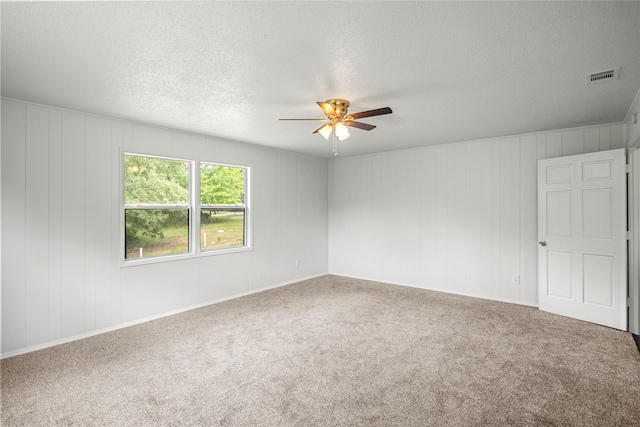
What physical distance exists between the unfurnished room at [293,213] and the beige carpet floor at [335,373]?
0.02 metres

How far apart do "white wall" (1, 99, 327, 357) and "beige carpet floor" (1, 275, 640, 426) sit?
281 millimetres

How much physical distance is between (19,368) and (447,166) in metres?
5.68

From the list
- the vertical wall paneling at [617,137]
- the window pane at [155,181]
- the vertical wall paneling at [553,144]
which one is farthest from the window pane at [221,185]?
the vertical wall paneling at [617,137]

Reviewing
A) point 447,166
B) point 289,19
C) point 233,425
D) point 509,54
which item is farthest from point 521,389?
point 447,166

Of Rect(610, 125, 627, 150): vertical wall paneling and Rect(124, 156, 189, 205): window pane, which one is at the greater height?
Rect(610, 125, 627, 150): vertical wall paneling

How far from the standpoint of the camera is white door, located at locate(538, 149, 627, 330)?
3.62 metres

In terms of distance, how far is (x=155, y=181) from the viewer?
13.4 feet

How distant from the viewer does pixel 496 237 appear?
4.77m

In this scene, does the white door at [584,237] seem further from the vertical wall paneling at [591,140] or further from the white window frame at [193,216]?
the white window frame at [193,216]

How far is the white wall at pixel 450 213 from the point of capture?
4488 millimetres

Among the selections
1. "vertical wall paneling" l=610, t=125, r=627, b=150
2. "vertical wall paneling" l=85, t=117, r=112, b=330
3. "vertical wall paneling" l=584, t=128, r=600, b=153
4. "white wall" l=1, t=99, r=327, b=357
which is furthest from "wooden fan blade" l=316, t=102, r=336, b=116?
"vertical wall paneling" l=610, t=125, r=627, b=150

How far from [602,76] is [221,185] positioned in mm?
4445

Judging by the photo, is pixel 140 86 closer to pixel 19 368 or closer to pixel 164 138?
pixel 164 138

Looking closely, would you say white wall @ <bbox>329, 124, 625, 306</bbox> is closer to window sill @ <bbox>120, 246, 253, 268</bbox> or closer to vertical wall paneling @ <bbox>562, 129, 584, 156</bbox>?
vertical wall paneling @ <bbox>562, 129, 584, 156</bbox>
